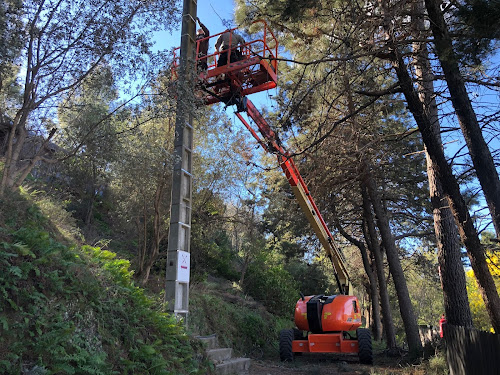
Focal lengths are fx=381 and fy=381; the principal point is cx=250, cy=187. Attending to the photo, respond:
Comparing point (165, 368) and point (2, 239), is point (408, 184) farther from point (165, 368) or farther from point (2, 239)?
point (2, 239)

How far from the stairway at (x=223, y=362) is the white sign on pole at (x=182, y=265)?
1.36 meters

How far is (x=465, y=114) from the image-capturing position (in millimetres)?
6141

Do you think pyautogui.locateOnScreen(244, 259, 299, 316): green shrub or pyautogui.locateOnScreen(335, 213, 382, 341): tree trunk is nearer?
pyautogui.locateOnScreen(335, 213, 382, 341): tree trunk

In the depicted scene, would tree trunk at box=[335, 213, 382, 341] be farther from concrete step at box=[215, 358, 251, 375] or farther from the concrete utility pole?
the concrete utility pole

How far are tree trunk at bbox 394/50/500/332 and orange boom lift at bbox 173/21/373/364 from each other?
2.87 m

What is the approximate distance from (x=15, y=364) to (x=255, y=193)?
13.1 meters

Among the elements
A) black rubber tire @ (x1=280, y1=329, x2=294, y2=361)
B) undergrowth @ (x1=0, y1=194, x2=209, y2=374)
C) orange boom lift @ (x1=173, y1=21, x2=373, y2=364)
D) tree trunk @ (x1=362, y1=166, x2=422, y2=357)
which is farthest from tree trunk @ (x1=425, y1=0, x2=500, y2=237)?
black rubber tire @ (x1=280, y1=329, x2=294, y2=361)

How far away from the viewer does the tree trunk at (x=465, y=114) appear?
18.5ft

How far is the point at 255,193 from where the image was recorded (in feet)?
54.3

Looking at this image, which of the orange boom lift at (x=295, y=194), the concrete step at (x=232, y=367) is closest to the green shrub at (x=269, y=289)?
the orange boom lift at (x=295, y=194)

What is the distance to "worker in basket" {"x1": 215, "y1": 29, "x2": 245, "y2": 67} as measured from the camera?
1015cm

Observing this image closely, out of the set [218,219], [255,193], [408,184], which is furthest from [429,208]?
[218,219]

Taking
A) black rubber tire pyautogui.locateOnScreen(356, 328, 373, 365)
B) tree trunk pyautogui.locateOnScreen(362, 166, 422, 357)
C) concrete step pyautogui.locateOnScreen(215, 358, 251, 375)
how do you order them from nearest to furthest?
concrete step pyautogui.locateOnScreen(215, 358, 251, 375) → black rubber tire pyautogui.locateOnScreen(356, 328, 373, 365) → tree trunk pyautogui.locateOnScreen(362, 166, 422, 357)

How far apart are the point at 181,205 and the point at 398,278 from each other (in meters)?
8.94
